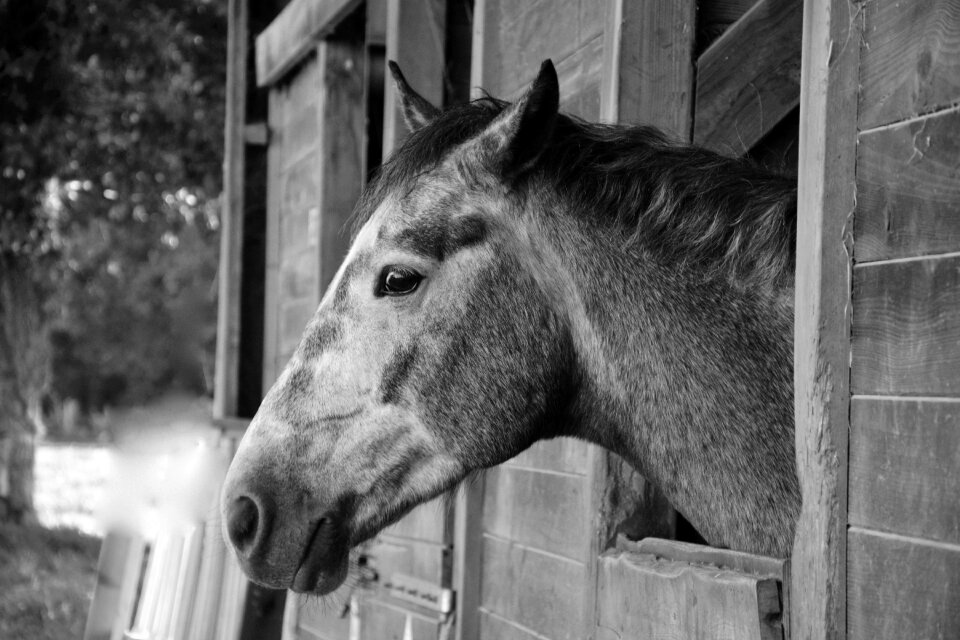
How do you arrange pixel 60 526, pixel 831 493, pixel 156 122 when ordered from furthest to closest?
pixel 60 526 → pixel 156 122 → pixel 831 493

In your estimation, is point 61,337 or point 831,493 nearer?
point 831,493

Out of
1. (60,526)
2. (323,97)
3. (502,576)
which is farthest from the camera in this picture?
(60,526)

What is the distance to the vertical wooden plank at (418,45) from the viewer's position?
3875 mm

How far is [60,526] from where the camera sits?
1243cm

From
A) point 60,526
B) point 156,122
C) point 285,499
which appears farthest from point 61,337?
point 285,499

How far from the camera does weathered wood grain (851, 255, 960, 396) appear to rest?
4.51 ft

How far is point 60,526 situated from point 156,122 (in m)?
5.35

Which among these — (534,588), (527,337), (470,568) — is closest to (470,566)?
(470,568)

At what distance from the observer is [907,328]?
1.45 metres

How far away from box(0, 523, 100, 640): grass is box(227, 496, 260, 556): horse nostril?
6.18m

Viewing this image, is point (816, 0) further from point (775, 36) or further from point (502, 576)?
point (502, 576)

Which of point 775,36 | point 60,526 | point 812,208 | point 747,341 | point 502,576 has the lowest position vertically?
point 60,526

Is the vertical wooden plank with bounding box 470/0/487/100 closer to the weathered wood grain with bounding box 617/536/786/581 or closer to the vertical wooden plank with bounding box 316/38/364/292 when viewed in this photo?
the vertical wooden plank with bounding box 316/38/364/292

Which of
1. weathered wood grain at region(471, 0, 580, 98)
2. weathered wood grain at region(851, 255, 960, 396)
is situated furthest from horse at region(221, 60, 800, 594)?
weathered wood grain at region(471, 0, 580, 98)
